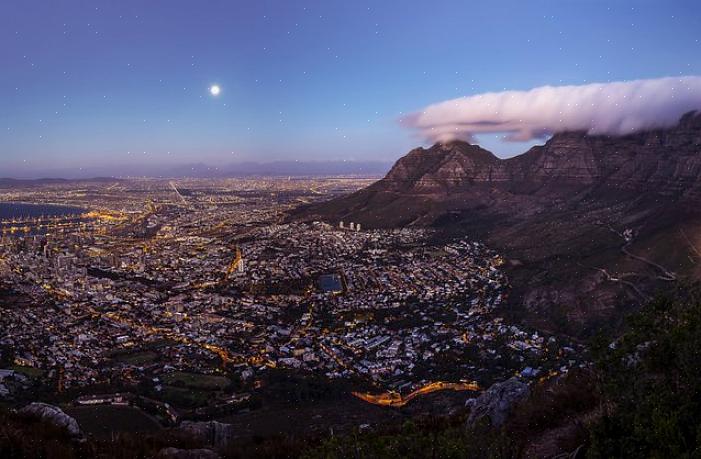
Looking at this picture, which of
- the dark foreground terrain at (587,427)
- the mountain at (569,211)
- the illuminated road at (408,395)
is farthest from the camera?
the mountain at (569,211)

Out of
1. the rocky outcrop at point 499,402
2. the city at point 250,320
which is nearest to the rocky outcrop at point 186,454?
the rocky outcrop at point 499,402

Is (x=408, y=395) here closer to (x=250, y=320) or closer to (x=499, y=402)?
(x=499, y=402)

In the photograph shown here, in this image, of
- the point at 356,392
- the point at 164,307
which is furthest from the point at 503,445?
the point at 164,307

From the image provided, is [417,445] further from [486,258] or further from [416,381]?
[486,258]

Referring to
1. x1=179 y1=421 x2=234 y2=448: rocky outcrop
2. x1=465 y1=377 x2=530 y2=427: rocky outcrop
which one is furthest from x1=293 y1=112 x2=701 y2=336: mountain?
x1=179 y1=421 x2=234 y2=448: rocky outcrop

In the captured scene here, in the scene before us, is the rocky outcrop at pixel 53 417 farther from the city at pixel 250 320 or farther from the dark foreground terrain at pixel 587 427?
the city at pixel 250 320

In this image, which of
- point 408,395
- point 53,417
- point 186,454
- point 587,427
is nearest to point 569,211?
point 408,395
